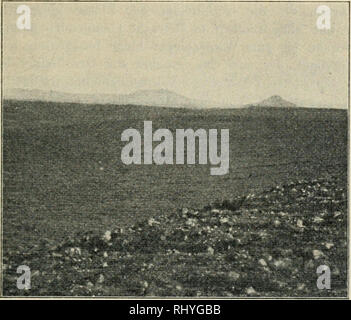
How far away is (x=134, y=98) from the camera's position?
3.35 meters

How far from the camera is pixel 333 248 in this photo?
333 centimetres

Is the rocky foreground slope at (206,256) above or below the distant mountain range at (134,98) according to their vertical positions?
below

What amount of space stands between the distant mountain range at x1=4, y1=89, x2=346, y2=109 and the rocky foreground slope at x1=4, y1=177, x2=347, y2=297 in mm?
606

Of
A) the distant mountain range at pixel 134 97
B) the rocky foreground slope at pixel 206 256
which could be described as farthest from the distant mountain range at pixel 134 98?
the rocky foreground slope at pixel 206 256

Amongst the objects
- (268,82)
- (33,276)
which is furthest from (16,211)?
(268,82)

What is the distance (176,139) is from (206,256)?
711 mm

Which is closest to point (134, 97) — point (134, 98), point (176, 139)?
point (134, 98)

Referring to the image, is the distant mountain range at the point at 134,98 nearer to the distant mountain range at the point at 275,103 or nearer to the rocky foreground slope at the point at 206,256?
the distant mountain range at the point at 275,103

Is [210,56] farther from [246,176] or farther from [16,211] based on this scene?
[16,211]

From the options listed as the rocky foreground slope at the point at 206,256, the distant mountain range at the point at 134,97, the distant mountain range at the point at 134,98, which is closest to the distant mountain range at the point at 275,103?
the distant mountain range at the point at 134,98

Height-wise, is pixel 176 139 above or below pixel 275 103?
below

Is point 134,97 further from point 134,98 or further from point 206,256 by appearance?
point 206,256

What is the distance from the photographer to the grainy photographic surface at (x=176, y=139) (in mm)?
3305

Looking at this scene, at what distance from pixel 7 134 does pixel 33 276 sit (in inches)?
33.7
